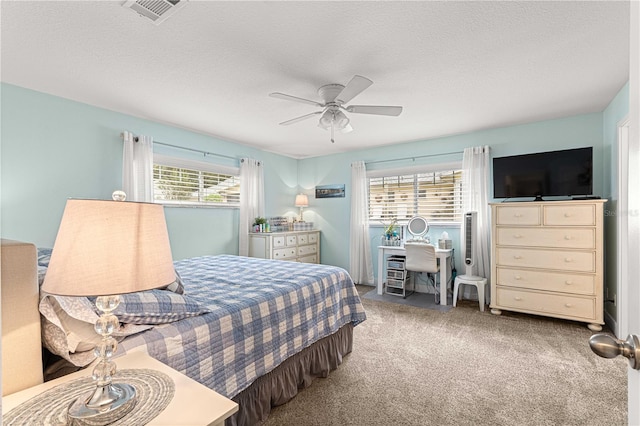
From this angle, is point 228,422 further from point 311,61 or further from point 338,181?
point 338,181

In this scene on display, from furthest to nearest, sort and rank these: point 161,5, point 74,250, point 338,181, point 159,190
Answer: point 338,181 → point 159,190 → point 161,5 → point 74,250

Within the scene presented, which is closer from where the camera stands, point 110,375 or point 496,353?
point 110,375

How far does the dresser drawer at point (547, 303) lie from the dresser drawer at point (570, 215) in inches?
31.2

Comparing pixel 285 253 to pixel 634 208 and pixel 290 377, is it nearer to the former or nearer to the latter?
pixel 290 377

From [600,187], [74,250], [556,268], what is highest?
[600,187]

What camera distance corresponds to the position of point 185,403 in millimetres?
975

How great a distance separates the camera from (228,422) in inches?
62.6

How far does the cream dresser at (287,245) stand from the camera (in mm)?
4703

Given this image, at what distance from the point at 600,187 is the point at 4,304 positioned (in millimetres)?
4994

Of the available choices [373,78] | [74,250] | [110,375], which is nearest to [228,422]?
[110,375]

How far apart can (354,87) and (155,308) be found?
2011mm

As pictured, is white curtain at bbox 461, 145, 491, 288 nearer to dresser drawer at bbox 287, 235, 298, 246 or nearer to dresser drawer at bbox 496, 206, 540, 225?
dresser drawer at bbox 496, 206, 540, 225

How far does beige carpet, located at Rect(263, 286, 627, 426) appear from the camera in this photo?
1.86 meters

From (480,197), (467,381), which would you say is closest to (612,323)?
(480,197)
